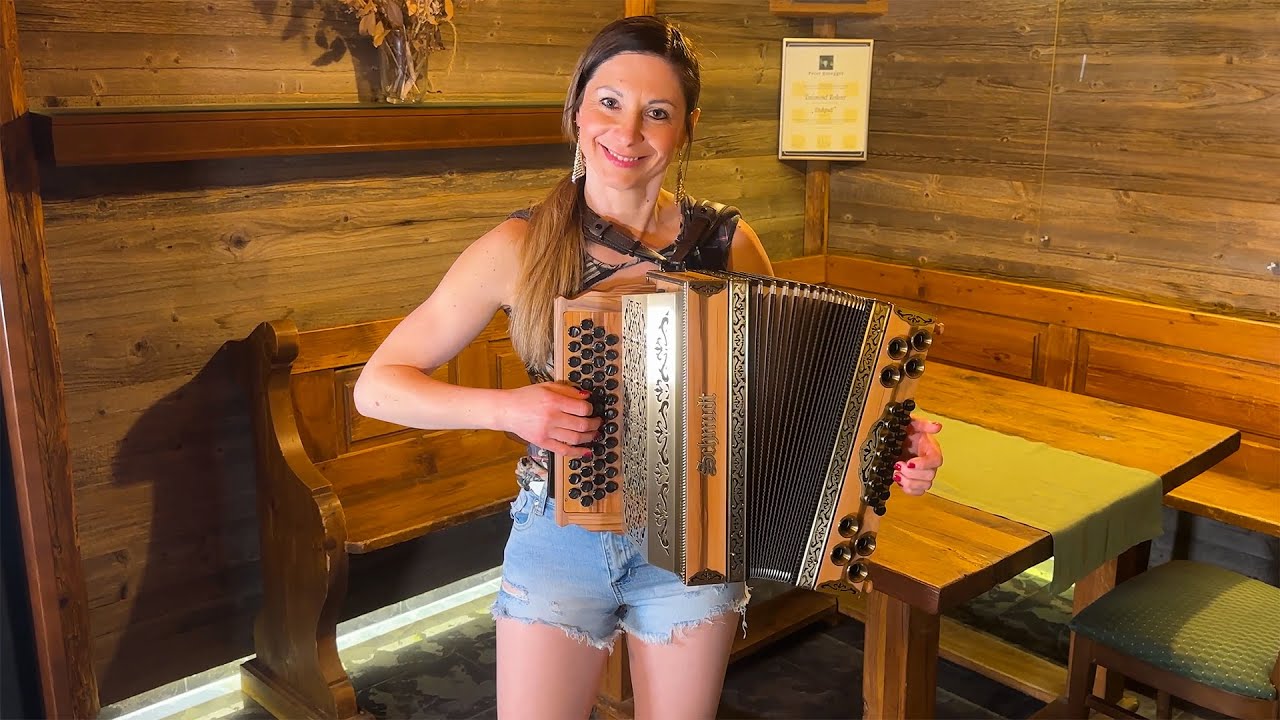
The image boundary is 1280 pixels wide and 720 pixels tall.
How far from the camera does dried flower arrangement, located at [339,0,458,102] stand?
287cm

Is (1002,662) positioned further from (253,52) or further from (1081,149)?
(253,52)

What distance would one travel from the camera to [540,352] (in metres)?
1.55

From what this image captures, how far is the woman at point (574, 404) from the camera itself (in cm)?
149

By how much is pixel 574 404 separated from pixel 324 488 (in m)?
1.40

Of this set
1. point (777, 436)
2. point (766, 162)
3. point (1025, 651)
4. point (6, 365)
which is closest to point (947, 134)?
point (766, 162)

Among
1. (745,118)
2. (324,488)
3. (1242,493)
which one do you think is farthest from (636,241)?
(745,118)

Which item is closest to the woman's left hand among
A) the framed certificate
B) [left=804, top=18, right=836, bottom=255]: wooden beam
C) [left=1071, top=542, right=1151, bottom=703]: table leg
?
[left=1071, top=542, right=1151, bottom=703]: table leg

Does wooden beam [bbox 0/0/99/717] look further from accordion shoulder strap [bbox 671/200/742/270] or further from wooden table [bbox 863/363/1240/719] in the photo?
wooden table [bbox 863/363/1240/719]

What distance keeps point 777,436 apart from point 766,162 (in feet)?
9.44

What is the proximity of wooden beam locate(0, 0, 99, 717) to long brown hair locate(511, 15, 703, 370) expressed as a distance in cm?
148

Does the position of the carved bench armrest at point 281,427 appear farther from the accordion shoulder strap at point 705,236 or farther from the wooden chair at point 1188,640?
the wooden chair at point 1188,640

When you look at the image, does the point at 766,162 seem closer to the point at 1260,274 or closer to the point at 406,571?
the point at 1260,274

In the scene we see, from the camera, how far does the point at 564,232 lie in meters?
1.54

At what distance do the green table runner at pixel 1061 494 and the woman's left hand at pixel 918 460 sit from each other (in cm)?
64
